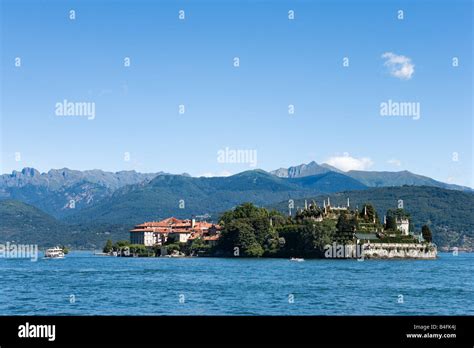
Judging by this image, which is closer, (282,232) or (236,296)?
(236,296)

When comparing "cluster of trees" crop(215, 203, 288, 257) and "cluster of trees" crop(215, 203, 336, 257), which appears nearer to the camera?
"cluster of trees" crop(215, 203, 336, 257)

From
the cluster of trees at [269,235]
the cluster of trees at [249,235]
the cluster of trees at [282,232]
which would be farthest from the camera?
the cluster of trees at [249,235]

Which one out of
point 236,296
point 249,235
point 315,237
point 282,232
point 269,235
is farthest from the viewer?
point 249,235

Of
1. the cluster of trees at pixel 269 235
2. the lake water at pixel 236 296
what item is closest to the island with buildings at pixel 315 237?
the cluster of trees at pixel 269 235

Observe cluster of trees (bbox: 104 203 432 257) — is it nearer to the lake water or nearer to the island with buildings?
the island with buildings

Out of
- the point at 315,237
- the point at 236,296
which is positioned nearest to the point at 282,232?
the point at 315,237

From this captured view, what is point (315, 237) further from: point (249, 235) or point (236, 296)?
point (236, 296)

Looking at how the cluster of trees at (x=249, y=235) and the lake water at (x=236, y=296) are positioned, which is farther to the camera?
the cluster of trees at (x=249, y=235)

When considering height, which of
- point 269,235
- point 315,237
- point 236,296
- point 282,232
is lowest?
point 236,296

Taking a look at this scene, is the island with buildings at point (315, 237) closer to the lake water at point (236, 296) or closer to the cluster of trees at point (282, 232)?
the cluster of trees at point (282, 232)

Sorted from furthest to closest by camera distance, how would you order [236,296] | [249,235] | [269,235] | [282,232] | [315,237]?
[249,235] < [269,235] < [282,232] < [315,237] < [236,296]

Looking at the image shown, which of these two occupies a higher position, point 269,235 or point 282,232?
point 282,232

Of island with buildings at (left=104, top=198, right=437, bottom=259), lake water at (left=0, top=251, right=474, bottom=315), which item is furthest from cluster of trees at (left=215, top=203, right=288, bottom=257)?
lake water at (left=0, top=251, right=474, bottom=315)
